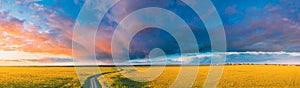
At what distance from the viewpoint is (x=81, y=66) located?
151 ft

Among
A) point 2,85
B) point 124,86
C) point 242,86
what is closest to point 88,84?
point 124,86

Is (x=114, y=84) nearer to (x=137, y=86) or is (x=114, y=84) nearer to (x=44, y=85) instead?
(x=137, y=86)

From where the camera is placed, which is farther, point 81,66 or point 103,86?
point 81,66

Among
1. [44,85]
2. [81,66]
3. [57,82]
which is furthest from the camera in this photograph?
[81,66]

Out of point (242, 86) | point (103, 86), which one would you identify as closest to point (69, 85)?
point (103, 86)

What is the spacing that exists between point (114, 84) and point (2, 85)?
770 centimetres

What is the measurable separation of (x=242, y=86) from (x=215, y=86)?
8.49 feet

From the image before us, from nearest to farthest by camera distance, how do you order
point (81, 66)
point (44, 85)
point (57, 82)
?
1. point (44, 85)
2. point (57, 82)
3. point (81, 66)

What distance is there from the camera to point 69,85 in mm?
24406

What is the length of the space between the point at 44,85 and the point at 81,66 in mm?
22165

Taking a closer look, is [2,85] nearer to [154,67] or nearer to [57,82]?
[57,82]

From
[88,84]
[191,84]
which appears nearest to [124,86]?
[88,84]

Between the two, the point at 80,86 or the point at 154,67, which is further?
the point at 154,67

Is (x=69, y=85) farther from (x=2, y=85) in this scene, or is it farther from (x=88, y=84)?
(x=2, y=85)
